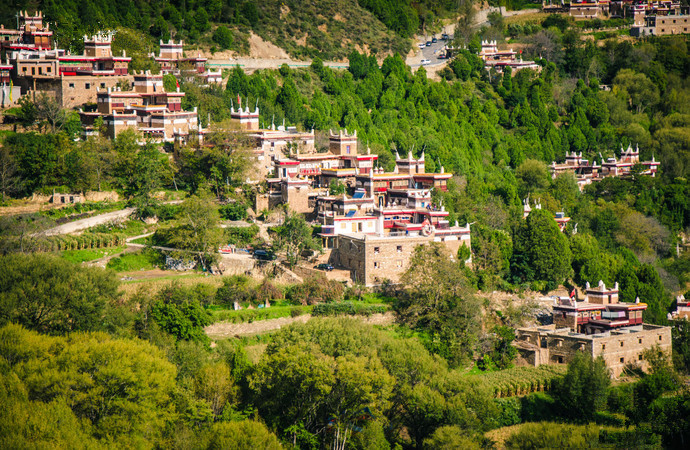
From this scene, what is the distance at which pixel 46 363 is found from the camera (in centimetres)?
3194

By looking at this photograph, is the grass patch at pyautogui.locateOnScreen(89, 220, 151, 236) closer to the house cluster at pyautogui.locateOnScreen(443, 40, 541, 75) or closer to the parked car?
the parked car

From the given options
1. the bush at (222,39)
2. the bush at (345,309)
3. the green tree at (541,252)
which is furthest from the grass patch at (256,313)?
the bush at (222,39)

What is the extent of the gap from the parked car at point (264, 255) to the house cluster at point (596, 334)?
35.6 feet

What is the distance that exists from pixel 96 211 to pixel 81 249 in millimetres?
3384

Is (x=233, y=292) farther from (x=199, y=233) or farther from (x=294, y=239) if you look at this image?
(x=294, y=239)

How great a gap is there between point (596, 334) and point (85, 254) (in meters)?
21.4

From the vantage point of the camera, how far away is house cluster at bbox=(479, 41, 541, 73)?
87375 millimetres

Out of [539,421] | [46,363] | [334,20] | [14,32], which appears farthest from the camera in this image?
[334,20]

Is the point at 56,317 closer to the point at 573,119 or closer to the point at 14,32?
the point at 14,32

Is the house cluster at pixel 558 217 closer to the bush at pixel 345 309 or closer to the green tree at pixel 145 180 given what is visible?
the bush at pixel 345 309

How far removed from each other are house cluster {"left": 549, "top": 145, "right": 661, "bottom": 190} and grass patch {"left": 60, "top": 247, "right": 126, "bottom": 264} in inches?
1410

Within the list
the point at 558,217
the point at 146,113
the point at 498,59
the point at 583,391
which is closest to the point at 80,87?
the point at 146,113

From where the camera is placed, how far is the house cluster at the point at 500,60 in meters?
87.4

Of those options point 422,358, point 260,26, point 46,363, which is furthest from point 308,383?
point 260,26
